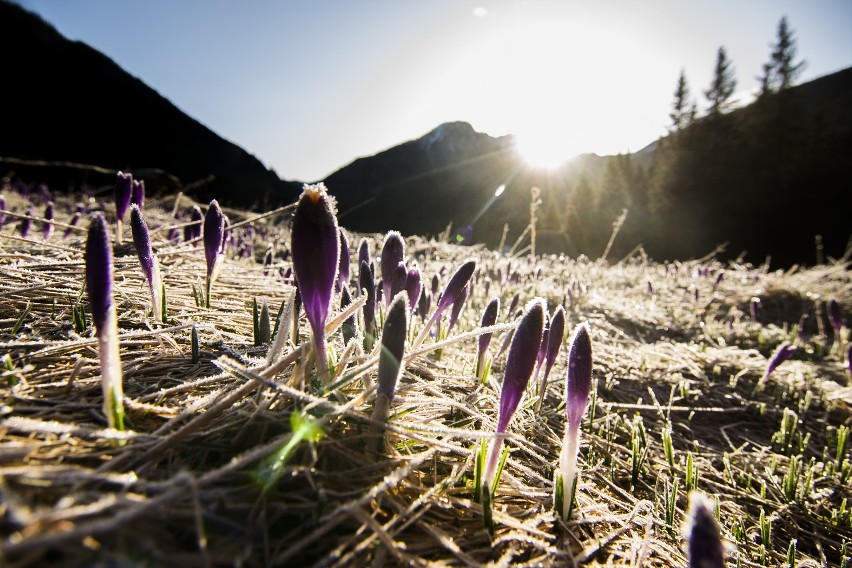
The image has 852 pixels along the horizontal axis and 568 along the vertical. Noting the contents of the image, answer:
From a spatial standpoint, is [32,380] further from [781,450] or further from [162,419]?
[781,450]

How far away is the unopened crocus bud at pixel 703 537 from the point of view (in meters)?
0.62

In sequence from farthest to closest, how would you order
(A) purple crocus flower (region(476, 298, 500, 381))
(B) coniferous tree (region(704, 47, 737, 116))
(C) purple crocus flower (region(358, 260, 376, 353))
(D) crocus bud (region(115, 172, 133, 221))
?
(B) coniferous tree (region(704, 47, 737, 116)) → (D) crocus bud (region(115, 172, 133, 221)) → (A) purple crocus flower (region(476, 298, 500, 381)) → (C) purple crocus flower (region(358, 260, 376, 353))

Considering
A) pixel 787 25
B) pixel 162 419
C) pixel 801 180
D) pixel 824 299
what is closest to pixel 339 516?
pixel 162 419

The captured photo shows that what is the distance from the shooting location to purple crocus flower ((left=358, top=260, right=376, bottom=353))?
1.66 meters

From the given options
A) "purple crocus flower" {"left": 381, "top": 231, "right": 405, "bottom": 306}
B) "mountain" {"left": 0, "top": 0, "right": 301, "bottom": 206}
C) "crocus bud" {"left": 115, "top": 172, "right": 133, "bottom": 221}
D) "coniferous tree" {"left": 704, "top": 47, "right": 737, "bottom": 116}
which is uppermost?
"coniferous tree" {"left": 704, "top": 47, "right": 737, "bottom": 116}


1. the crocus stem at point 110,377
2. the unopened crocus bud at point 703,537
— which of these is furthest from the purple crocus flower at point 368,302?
the unopened crocus bud at point 703,537

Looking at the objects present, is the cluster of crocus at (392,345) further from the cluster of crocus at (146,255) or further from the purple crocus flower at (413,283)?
the cluster of crocus at (146,255)

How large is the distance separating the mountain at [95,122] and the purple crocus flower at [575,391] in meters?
19.0

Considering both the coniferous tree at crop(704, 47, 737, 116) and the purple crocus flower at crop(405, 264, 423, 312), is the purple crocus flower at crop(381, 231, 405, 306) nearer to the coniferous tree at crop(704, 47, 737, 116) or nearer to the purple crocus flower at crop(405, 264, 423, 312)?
the purple crocus flower at crop(405, 264, 423, 312)

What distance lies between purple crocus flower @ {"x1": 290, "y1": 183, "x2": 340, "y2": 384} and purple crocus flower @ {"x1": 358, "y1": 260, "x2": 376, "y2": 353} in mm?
481

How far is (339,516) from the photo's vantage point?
78 cm

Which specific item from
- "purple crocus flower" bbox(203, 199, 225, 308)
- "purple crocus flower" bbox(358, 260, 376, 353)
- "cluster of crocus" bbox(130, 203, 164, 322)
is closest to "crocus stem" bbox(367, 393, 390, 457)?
"purple crocus flower" bbox(358, 260, 376, 353)

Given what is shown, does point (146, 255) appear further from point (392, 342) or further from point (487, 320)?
point (487, 320)

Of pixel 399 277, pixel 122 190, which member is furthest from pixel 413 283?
pixel 122 190
